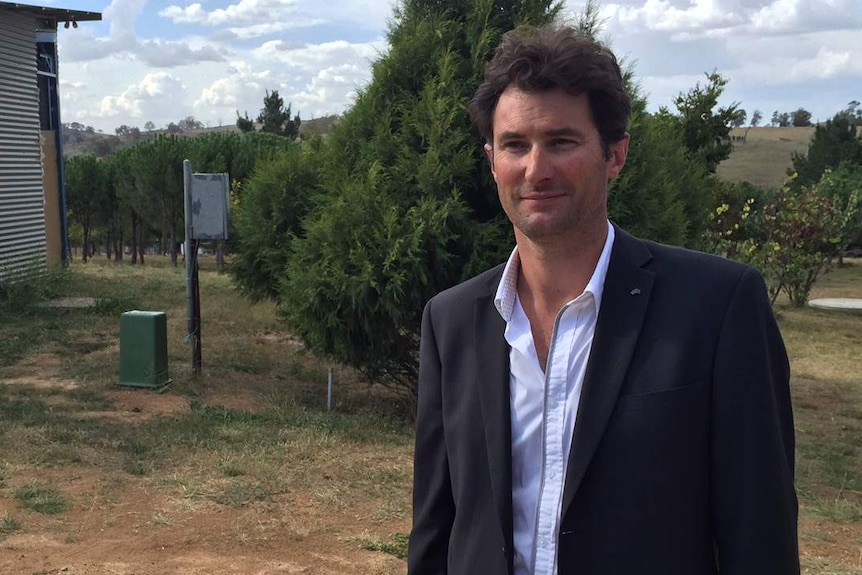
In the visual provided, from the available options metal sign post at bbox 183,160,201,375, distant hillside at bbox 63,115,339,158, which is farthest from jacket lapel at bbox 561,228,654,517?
distant hillside at bbox 63,115,339,158

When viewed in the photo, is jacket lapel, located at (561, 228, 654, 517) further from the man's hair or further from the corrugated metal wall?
the corrugated metal wall

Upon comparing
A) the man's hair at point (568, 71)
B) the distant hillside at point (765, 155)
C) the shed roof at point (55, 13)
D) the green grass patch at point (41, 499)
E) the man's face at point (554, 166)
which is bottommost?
the green grass patch at point (41, 499)

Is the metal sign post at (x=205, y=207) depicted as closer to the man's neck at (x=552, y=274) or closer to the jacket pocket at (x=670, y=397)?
the man's neck at (x=552, y=274)

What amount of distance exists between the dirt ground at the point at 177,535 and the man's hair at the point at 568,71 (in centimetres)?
291

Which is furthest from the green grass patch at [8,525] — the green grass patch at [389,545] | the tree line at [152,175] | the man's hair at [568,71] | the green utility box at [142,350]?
the tree line at [152,175]

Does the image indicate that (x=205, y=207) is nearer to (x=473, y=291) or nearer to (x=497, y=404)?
(x=473, y=291)

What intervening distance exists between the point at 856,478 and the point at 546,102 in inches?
232

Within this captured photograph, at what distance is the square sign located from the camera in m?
7.92

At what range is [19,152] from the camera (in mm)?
13438

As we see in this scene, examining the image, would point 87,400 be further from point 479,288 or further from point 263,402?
point 479,288

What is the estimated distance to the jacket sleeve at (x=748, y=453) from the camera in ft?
4.80

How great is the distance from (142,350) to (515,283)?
6420 mm

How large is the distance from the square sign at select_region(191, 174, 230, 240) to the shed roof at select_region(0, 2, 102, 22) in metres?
7.18

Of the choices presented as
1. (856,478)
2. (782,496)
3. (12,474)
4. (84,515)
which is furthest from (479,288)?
(856,478)
